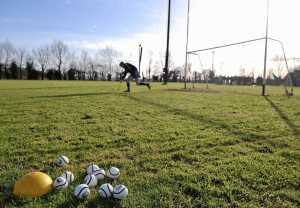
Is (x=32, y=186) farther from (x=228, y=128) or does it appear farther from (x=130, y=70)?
(x=130, y=70)

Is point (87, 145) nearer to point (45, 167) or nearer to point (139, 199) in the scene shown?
point (45, 167)

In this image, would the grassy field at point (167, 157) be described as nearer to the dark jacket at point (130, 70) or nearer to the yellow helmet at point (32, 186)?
the yellow helmet at point (32, 186)

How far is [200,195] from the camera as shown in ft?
9.72

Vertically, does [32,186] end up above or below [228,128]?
below

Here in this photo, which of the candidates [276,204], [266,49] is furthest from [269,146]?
[266,49]

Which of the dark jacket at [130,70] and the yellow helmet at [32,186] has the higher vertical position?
the dark jacket at [130,70]

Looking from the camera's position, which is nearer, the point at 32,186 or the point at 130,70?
the point at 32,186

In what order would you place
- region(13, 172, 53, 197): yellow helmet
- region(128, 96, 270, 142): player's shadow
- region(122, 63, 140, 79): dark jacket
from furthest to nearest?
1. region(122, 63, 140, 79): dark jacket
2. region(128, 96, 270, 142): player's shadow
3. region(13, 172, 53, 197): yellow helmet

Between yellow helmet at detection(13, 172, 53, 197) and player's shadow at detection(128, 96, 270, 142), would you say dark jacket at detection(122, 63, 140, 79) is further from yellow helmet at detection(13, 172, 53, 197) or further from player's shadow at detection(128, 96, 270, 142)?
yellow helmet at detection(13, 172, 53, 197)

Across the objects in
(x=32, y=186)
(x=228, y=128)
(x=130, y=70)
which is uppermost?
(x=130, y=70)

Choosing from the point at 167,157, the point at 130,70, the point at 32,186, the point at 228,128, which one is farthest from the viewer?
the point at 130,70

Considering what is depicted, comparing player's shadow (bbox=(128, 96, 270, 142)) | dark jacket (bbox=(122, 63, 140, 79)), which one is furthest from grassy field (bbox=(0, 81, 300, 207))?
dark jacket (bbox=(122, 63, 140, 79))

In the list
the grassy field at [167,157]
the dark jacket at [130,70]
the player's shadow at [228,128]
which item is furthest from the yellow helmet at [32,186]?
the dark jacket at [130,70]

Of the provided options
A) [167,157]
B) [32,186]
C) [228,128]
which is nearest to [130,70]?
[228,128]
